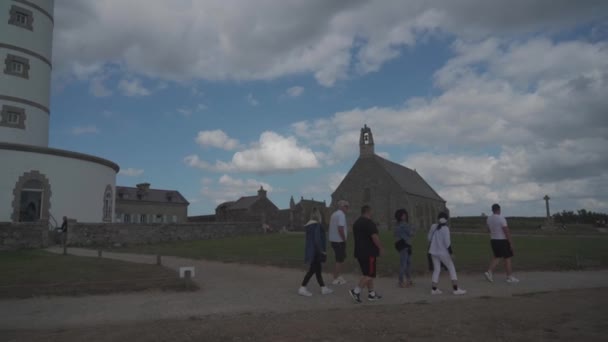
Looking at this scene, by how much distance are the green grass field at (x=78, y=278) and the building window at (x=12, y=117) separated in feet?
45.2

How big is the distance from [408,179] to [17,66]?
162 ft

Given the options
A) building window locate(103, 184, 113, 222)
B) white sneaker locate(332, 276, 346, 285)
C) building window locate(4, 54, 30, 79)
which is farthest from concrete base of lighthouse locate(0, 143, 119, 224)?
white sneaker locate(332, 276, 346, 285)

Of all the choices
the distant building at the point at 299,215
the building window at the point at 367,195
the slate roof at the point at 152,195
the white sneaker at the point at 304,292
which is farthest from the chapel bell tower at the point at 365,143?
the white sneaker at the point at 304,292

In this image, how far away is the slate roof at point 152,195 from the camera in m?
52.0

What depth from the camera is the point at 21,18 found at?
2522cm

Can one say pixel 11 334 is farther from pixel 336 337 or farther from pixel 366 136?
pixel 366 136

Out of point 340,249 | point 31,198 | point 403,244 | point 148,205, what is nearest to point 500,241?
point 403,244

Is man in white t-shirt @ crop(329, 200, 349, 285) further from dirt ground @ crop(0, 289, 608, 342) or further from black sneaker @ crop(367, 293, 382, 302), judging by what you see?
dirt ground @ crop(0, 289, 608, 342)

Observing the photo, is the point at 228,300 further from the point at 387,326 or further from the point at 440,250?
the point at 440,250

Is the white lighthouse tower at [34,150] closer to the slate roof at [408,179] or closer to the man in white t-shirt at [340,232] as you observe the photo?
the man in white t-shirt at [340,232]

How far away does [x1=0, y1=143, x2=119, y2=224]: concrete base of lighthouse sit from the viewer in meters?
→ 21.7

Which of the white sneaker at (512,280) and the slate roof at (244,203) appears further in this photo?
the slate roof at (244,203)

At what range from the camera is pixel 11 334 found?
5906mm

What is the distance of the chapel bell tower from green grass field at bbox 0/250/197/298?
4457 centimetres
